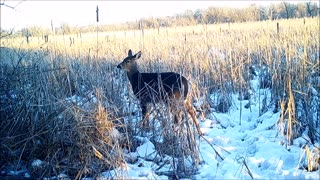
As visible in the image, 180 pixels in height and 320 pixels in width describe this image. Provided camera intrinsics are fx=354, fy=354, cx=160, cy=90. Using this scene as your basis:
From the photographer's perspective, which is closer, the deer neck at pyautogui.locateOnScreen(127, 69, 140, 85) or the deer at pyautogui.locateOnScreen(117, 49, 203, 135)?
the deer at pyautogui.locateOnScreen(117, 49, 203, 135)

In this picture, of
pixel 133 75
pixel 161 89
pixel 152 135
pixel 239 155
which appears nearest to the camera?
pixel 239 155

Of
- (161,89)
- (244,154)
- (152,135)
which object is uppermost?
(161,89)

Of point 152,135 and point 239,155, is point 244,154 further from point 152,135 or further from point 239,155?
point 152,135

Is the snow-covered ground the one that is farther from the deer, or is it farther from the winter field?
the deer

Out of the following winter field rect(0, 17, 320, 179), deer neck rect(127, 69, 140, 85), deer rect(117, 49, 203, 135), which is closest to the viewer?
winter field rect(0, 17, 320, 179)

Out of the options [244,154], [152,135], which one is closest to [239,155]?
[244,154]

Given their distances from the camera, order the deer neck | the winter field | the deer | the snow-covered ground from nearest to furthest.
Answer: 1. the snow-covered ground
2. the winter field
3. the deer
4. the deer neck

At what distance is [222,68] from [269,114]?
2021 mm

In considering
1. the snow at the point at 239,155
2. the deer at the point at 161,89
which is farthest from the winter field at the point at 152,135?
the deer at the point at 161,89

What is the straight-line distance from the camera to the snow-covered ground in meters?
4.00

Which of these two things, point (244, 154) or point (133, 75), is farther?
point (133, 75)

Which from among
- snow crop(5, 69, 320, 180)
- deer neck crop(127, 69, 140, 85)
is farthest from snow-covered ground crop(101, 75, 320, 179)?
deer neck crop(127, 69, 140, 85)

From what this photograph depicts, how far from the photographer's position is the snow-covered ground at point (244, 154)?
4004 mm

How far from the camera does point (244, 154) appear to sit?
459cm
